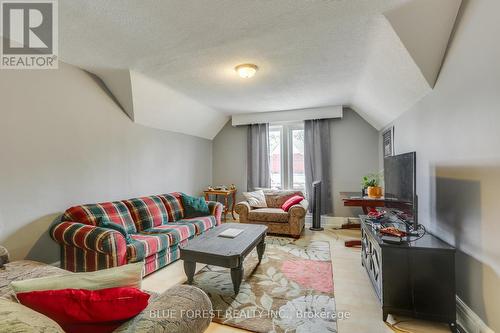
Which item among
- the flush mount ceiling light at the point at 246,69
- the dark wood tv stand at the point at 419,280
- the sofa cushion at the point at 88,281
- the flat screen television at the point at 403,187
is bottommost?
the dark wood tv stand at the point at 419,280

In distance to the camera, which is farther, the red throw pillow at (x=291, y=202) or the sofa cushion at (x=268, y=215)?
the red throw pillow at (x=291, y=202)

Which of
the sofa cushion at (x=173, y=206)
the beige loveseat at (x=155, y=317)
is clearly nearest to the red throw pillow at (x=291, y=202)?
the sofa cushion at (x=173, y=206)

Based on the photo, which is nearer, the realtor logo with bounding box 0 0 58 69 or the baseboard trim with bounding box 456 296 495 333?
the baseboard trim with bounding box 456 296 495 333

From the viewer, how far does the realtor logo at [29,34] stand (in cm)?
192

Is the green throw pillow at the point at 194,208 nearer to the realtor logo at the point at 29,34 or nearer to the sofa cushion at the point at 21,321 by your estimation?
the realtor logo at the point at 29,34

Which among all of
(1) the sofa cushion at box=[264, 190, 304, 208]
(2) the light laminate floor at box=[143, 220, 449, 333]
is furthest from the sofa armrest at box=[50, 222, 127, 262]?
(1) the sofa cushion at box=[264, 190, 304, 208]

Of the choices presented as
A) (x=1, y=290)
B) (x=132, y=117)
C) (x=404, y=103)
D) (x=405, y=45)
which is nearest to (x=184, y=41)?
(x=132, y=117)

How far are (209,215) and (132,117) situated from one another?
1.95 m

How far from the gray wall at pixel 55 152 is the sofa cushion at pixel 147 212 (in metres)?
0.29

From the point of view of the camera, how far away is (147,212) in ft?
A: 11.0

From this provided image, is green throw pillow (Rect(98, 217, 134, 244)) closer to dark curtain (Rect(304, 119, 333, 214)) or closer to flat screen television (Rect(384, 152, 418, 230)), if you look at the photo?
flat screen television (Rect(384, 152, 418, 230))

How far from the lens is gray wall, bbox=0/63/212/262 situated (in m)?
2.27

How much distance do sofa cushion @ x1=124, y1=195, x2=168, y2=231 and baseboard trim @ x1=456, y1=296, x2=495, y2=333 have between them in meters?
3.38

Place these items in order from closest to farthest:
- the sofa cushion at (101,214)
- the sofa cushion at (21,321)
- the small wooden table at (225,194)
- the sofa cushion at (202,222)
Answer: the sofa cushion at (21,321), the sofa cushion at (101,214), the sofa cushion at (202,222), the small wooden table at (225,194)
